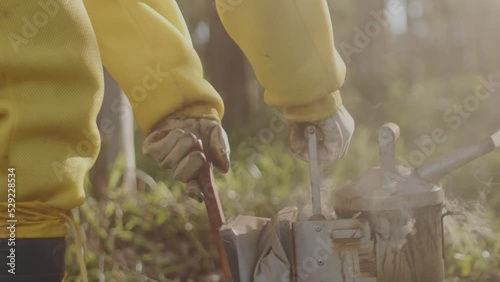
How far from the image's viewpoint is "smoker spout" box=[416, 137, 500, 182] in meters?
1.59

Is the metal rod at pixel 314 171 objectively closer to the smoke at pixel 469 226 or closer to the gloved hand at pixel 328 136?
the gloved hand at pixel 328 136

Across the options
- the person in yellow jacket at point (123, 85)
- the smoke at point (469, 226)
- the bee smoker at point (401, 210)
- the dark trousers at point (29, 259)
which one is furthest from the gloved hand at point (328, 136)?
the smoke at point (469, 226)

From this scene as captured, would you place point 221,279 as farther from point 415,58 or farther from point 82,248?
point 415,58

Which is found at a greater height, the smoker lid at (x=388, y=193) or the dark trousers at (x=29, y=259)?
the smoker lid at (x=388, y=193)

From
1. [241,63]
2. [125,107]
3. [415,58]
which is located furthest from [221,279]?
[415,58]

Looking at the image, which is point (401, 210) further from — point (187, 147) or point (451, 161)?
point (187, 147)

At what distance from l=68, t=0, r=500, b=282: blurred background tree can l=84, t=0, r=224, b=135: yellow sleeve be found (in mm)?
866

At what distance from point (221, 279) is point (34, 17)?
1.41 metres

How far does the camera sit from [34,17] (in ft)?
3.92

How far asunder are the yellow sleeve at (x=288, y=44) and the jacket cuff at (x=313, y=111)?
0.04 m

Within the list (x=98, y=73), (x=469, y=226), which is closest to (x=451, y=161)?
(x=98, y=73)

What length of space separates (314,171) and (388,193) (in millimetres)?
143

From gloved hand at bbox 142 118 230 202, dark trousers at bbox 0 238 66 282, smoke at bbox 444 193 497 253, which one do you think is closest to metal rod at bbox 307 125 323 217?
gloved hand at bbox 142 118 230 202

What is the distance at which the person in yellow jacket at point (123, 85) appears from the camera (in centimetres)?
120
